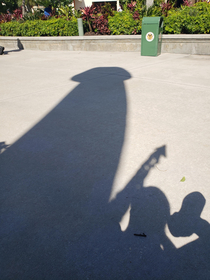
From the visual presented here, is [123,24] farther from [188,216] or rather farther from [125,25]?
[188,216]

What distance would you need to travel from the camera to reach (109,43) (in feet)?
39.5

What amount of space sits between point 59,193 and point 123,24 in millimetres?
11360

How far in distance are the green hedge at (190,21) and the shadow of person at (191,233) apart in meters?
9.60

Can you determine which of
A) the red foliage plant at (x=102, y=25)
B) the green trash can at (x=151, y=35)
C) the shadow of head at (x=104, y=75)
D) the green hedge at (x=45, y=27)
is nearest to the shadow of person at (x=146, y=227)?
the shadow of head at (x=104, y=75)

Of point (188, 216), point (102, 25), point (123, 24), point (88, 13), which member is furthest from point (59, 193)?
point (88, 13)

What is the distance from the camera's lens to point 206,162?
2.88 m

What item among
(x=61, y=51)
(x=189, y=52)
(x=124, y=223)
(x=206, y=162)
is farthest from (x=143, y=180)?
(x=61, y=51)

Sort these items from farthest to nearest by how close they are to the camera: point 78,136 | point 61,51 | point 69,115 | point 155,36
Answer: point 61,51 < point 155,36 < point 69,115 < point 78,136

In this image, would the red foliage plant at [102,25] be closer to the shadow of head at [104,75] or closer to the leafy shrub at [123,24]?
the leafy shrub at [123,24]

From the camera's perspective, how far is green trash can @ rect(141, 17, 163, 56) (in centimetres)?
943

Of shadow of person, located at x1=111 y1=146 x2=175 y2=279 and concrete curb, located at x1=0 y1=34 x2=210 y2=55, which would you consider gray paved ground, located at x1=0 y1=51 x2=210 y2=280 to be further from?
concrete curb, located at x1=0 y1=34 x2=210 y2=55

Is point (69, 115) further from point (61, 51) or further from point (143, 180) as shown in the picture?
point (61, 51)

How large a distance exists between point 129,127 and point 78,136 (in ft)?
2.70

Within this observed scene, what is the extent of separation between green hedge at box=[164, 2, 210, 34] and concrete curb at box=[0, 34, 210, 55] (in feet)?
1.85
